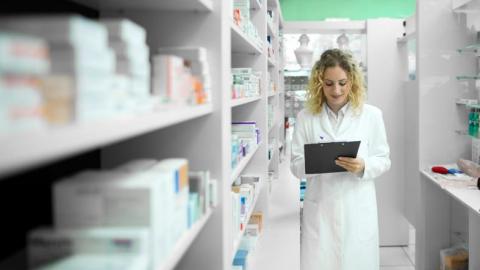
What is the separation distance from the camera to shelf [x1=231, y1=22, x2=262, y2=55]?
205 cm

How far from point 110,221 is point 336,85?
2.01m

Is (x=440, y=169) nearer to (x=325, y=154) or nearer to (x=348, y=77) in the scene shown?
(x=348, y=77)

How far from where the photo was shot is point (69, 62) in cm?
68

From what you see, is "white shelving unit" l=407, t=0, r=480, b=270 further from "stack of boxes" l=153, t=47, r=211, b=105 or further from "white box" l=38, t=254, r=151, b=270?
"white box" l=38, t=254, r=151, b=270

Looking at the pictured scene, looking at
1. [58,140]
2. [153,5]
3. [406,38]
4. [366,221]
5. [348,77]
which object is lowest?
[366,221]

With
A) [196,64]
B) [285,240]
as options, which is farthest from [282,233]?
[196,64]

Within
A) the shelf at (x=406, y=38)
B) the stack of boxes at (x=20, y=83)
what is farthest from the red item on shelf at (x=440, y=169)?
the stack of boxes at (x=20, y=83)

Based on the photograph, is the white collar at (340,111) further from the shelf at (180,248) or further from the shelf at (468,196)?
the shelf at (180,248)

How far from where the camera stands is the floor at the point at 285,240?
290cm

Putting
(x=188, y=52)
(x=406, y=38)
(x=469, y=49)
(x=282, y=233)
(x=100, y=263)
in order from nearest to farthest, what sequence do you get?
(x=100, y=263)
(x=188, y=52)
(x=282, y=233)
(x=469, y=49)
(x=406, y=38)

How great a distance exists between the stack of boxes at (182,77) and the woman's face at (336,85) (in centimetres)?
137

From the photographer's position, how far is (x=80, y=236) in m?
0.90

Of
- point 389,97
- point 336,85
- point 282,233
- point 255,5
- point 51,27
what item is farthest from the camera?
point 389,97

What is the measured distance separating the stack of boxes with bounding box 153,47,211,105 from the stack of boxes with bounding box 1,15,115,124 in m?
0.38
